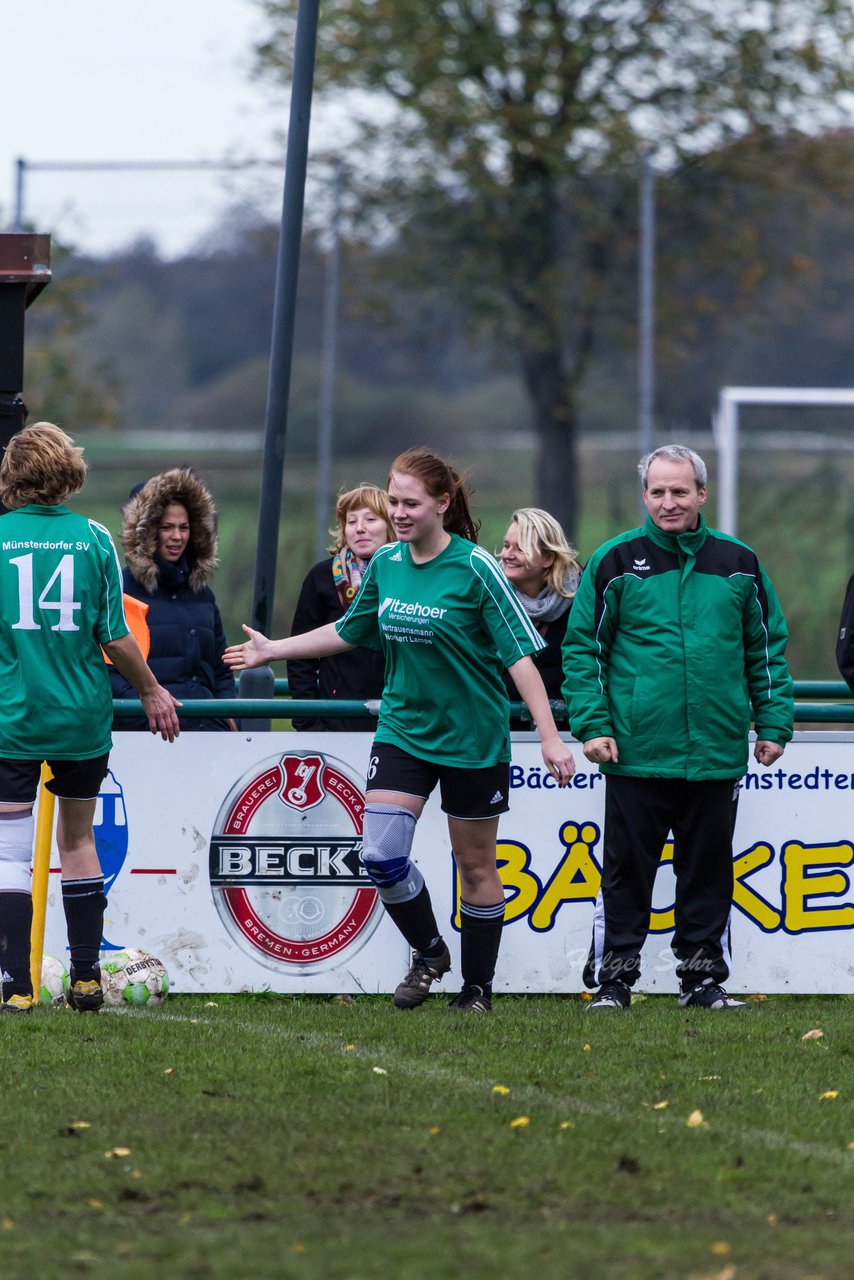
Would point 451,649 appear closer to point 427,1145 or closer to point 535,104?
point 427,1145

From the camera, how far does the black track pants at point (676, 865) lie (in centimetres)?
627

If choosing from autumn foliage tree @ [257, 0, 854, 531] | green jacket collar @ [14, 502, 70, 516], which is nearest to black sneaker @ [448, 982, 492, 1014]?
green jacket collar @ [14, 502, 70, 516]

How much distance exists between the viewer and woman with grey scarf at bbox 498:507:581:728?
6848mm

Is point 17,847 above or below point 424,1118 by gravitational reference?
above

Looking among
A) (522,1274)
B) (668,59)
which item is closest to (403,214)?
(668,59)

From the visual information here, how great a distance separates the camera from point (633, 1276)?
135 inches

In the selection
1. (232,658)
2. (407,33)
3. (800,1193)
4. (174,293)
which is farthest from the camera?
(407,33)

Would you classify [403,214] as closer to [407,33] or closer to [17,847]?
[407,33]

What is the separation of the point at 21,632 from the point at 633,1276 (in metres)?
3.23

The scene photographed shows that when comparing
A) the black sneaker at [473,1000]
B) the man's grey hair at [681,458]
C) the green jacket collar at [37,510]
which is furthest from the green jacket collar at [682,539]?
the green jacket collar at [37,510]

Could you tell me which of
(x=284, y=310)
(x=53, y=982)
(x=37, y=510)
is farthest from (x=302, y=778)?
(x=284, y=310)

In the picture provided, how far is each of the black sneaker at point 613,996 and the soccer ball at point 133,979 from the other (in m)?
1.55

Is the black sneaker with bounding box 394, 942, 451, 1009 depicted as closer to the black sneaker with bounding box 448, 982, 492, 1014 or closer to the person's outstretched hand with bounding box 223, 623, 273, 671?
the black sneaker with bounding box 448, 982, 492, 1014

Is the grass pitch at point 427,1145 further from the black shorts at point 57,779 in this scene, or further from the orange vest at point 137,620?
the orange vest at point 137,620
